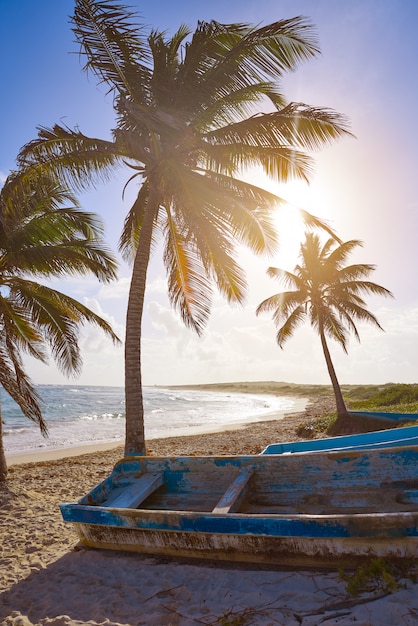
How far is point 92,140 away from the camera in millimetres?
7824

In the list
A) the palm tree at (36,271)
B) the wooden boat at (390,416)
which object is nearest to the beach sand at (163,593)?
the palm tree at (36,271)

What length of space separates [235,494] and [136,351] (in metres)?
4.17

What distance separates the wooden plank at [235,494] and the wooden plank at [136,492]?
1.04 m

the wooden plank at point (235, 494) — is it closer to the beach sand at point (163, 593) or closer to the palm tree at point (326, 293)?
the beach sand at point (163, 593)

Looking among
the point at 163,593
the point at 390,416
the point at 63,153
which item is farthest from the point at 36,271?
the point at 390,416

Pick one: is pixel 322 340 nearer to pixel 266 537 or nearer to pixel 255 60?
pixel 255 60


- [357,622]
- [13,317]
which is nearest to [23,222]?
[13,317]

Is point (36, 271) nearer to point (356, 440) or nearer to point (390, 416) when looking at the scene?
point (356, 440)

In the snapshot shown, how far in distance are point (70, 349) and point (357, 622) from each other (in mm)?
8190

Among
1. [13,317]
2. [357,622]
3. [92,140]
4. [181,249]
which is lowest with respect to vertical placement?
[357,622]

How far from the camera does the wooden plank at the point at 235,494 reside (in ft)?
12.2

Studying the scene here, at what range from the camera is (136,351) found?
25.1 feet

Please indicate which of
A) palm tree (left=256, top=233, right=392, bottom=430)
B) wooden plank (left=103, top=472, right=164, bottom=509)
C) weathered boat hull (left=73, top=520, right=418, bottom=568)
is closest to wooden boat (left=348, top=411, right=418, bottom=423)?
palm tree (left=256, top=233, right=392, bottom=430)

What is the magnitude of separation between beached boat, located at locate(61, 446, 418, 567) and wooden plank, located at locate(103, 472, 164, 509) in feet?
0.06
